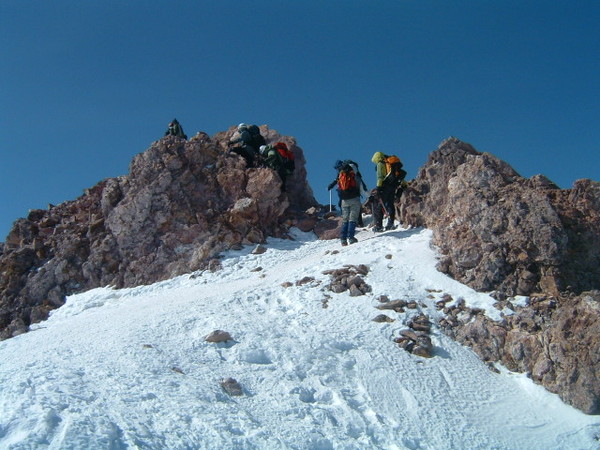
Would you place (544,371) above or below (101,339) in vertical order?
below

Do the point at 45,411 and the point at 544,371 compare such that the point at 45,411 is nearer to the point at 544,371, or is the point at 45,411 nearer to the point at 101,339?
the point at 101,339

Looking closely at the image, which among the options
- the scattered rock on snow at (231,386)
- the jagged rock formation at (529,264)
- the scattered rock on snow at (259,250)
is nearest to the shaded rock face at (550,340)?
the jagged rock formation at (529,264)

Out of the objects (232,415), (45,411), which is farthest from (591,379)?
(45,411)

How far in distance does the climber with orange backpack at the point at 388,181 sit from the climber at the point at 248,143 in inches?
230

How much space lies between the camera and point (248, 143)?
22.2 m

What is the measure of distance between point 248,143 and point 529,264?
44.5 ft

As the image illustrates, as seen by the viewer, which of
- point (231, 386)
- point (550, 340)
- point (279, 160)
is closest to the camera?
point (231, 386)

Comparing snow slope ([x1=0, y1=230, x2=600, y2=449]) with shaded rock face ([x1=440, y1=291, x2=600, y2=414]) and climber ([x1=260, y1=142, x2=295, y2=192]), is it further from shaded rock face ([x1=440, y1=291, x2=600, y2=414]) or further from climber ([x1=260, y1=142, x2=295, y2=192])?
climber ([x1=260, y1=142, x2=295, y2=192])

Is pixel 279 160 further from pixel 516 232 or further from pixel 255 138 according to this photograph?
pixel 516 232

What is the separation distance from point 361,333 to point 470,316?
2505mm

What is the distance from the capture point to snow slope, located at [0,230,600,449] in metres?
6.89

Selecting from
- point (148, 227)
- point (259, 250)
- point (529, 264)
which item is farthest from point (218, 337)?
point (148, 227)

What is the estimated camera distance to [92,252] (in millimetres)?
19125

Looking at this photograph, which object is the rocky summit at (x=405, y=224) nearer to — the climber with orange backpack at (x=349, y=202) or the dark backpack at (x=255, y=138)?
→ the dark backpack at (x=255, y=138)
